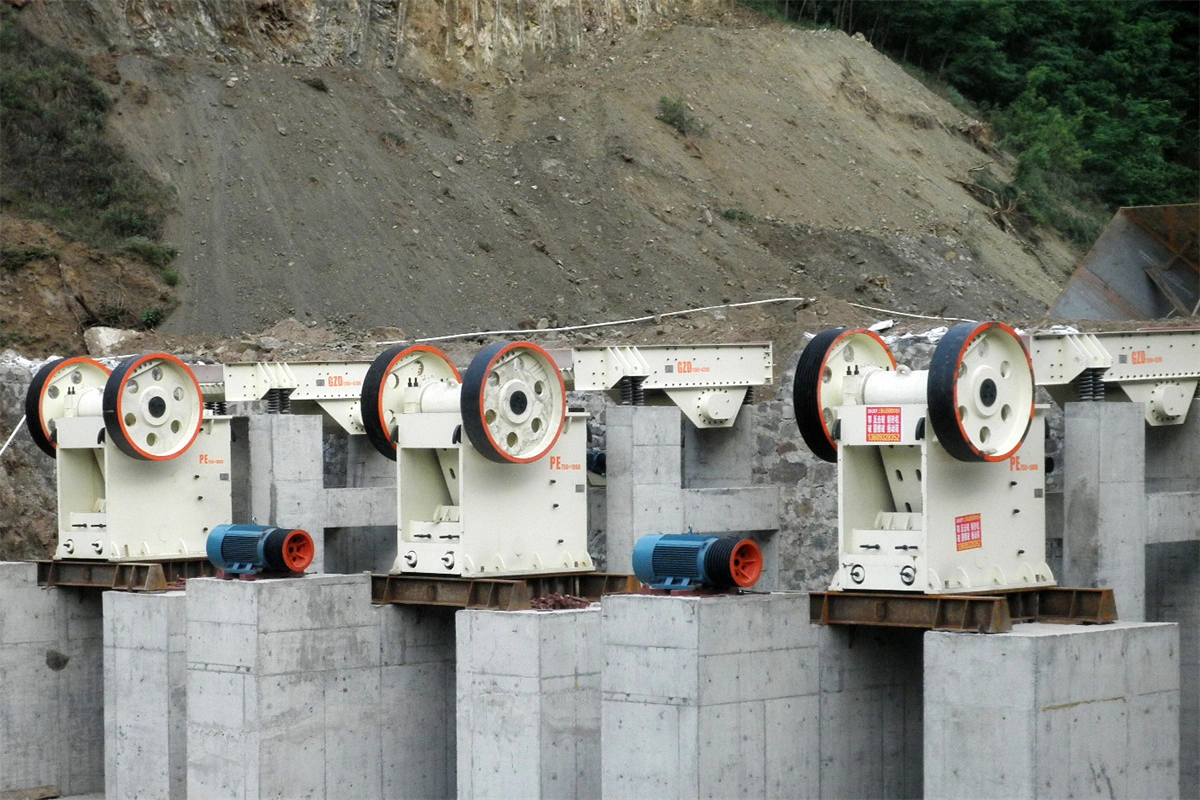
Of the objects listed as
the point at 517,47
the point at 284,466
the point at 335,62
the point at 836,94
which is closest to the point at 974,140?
the point at 836,94

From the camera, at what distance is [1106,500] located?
2008 cm

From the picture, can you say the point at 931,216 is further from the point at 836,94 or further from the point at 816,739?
the point at 816,739

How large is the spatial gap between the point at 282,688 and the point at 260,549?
1.64 metres

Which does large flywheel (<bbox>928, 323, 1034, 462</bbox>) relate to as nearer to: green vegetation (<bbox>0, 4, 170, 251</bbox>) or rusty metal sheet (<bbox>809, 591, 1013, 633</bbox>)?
rusty metal sheet (<bbox>809, 591, 1013, 633</bbox>)

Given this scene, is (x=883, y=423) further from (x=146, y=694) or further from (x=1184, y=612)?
(x=146, y=694)

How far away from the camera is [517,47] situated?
5672cm

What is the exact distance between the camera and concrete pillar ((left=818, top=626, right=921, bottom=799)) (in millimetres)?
19031

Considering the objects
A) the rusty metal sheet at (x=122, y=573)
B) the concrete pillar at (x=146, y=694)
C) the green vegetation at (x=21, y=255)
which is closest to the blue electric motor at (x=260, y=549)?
the concrete pillar at (x=146, y=694)

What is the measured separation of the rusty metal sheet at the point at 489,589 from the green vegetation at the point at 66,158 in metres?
→ 22.4

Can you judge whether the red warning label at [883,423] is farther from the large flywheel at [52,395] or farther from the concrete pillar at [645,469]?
the large flywheel at [52,395]

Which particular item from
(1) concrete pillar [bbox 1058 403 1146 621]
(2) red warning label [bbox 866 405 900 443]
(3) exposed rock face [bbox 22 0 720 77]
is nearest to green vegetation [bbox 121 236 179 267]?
(3) exposed rock face [bbox 22 0 720 77]

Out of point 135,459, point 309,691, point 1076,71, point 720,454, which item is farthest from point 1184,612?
point 1076,71

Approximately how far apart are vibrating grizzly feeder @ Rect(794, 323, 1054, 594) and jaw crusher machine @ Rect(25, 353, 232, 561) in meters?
10.6

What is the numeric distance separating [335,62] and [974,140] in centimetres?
2119
